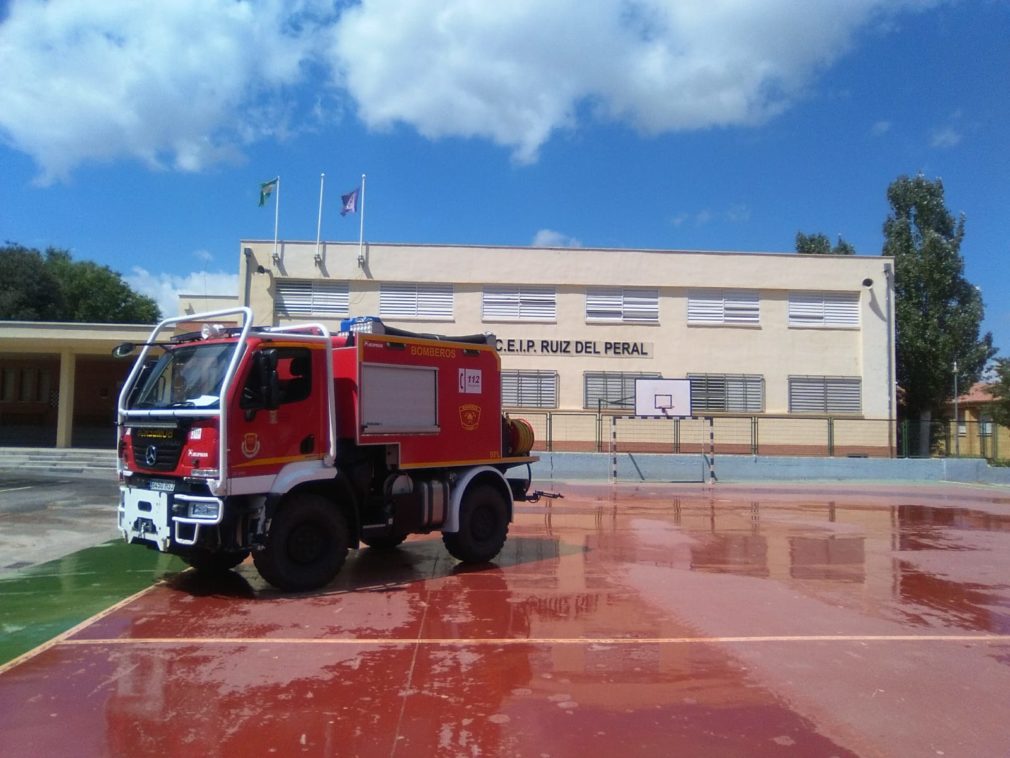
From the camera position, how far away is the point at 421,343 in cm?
906

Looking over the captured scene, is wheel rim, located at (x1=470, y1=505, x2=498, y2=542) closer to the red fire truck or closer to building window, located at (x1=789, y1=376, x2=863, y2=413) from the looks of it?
the red fire truck

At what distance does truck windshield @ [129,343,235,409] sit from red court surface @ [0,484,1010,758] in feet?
6.55

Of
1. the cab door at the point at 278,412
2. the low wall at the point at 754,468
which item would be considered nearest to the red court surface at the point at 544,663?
the cab door at the point at 278,412

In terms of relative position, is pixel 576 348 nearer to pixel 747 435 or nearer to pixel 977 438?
pixel 747 435

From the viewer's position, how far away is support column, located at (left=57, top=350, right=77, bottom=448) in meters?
26.0

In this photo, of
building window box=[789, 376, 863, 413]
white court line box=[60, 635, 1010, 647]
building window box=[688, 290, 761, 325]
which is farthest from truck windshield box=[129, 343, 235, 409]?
building window box=[789, 376, 863, 413]

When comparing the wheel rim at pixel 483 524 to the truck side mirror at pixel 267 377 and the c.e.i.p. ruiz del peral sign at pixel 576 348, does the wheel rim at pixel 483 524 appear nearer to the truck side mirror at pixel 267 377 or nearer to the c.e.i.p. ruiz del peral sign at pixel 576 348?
the truck side mirror at pixel 267 377

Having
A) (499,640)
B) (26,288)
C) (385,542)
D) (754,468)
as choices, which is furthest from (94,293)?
(499,640)

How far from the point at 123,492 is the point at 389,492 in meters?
2.83

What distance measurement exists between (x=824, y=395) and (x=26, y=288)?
141 ft

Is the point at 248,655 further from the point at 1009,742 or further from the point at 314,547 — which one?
the point at 1009,742

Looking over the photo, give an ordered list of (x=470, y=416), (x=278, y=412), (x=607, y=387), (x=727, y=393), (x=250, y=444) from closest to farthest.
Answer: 1. (x=250, y=444)
2. (x=278, y=412)
3. (x=470, y=416)
4. (x=607, y=387)
5. (x=727, y=393)

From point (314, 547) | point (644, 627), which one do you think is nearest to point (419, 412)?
point (314, 547)

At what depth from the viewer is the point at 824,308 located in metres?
30.1
